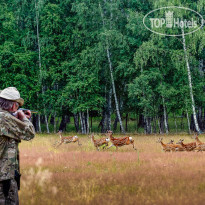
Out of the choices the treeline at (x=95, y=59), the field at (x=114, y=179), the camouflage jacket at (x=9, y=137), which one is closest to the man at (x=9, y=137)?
the camouflage jacket at (x=9, y=137)

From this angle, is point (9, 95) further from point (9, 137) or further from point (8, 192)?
point (8, 192)

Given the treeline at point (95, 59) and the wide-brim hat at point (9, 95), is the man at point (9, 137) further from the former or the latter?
the treeline at point (95, 59)

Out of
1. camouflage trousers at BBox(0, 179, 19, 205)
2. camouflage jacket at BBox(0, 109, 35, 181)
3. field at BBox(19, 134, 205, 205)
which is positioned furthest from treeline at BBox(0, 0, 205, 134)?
camouflage trousers at BBox(0, 179, 19, 205)

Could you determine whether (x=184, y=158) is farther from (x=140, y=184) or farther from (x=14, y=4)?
(x=14, y=4)

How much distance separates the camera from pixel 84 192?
7418 millimetres

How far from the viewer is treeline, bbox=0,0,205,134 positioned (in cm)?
2750

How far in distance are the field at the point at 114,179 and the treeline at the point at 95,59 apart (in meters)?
15.2

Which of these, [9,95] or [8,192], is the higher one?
[9,95]

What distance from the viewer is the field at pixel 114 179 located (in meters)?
6.96

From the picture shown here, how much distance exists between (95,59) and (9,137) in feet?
83.5

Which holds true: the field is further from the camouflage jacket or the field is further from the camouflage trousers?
the camouflage jacket

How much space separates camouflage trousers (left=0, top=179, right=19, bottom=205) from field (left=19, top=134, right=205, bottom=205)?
6.56ft

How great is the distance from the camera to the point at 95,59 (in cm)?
2994

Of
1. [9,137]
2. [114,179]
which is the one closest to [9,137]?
[9,137]
